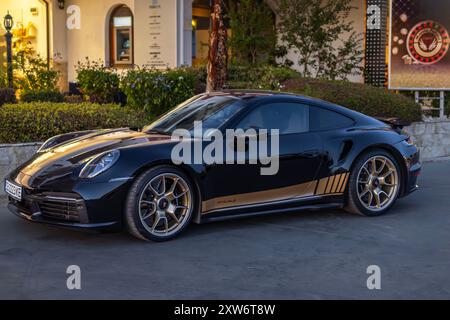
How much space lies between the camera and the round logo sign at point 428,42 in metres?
14.1

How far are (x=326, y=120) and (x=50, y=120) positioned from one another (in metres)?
3.79

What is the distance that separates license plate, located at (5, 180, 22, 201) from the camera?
615 cm

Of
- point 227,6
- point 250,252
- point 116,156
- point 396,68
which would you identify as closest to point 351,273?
point 250,252

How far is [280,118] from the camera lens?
682 centimetres

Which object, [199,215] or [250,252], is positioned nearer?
[250,252]

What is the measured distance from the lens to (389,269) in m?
5.34

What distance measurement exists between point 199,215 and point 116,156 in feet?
3.04

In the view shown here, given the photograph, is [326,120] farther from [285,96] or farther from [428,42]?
[428,42]

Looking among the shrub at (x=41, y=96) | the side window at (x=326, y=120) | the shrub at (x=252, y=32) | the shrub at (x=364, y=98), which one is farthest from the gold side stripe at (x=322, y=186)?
the shrub at (x=252, y=32)

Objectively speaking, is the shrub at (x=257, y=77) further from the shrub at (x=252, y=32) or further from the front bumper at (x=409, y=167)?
the front bumper at (x=409, y=167)

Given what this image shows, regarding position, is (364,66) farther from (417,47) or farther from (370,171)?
(370,171)

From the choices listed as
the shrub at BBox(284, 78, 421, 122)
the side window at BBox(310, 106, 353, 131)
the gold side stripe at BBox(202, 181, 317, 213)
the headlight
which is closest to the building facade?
the shrub at BBox(284, 78, 421, 122)

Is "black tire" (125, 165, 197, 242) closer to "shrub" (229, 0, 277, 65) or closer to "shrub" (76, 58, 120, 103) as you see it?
"shrub" (76, 58, 120, 103)

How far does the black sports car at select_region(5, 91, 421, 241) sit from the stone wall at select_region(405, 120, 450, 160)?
169 inches
